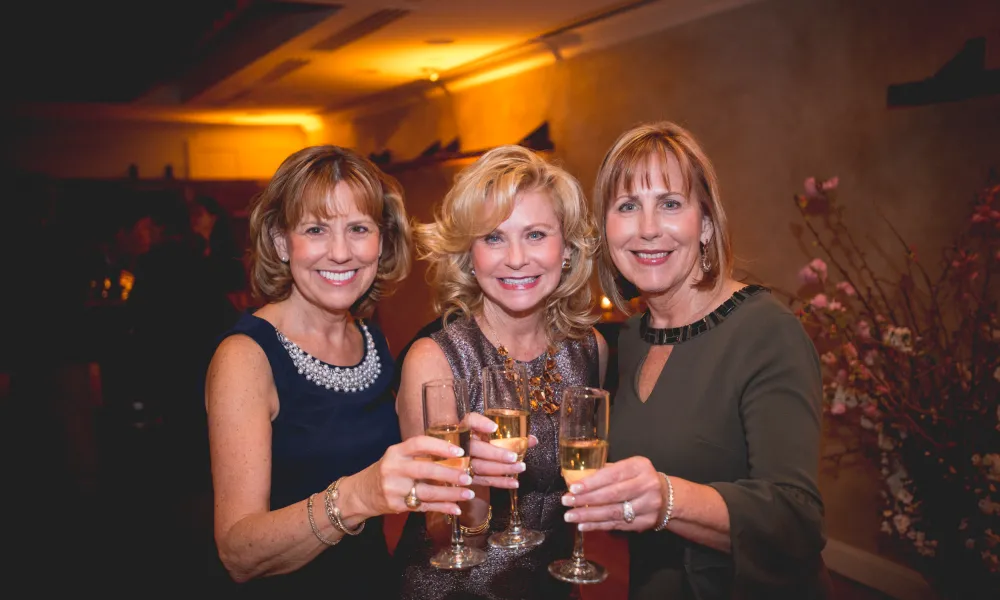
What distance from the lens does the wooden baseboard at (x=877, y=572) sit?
12.4 feet

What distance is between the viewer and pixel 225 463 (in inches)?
71.4

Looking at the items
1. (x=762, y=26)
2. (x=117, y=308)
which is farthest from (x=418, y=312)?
(x=762, y=26)

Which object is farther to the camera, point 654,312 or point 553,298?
point 553,298

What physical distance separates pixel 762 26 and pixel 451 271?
127 inches

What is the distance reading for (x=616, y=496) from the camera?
137 centimetres

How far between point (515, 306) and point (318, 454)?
70cm

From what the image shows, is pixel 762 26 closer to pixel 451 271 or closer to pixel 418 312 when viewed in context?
pixel 451 271

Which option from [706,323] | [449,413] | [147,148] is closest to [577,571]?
[449,413]

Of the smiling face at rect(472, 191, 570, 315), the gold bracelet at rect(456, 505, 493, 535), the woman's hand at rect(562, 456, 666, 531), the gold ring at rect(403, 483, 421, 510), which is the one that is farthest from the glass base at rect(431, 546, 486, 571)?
the smiling face at rect(472, 191, 570, 315)

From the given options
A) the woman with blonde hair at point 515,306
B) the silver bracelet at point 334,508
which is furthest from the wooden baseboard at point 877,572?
the silver bracelet at point 334,508

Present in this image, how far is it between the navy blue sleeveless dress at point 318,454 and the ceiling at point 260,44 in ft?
11.4

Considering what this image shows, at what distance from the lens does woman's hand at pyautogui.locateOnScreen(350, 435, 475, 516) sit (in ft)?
4.69

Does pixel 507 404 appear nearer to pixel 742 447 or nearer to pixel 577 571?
pixel 577 571

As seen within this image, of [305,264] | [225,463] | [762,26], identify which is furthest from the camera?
[762,26]
